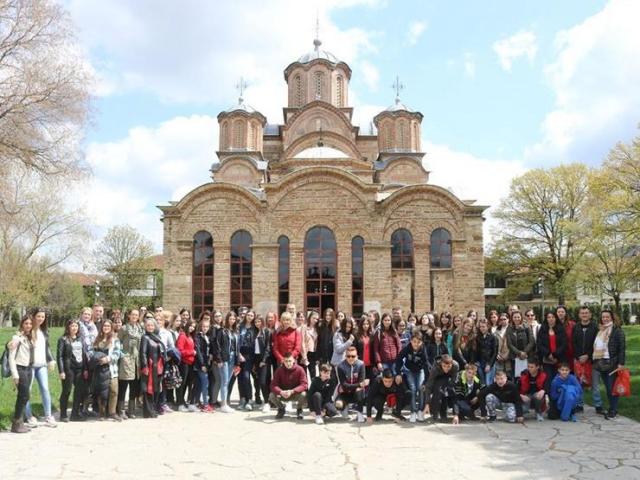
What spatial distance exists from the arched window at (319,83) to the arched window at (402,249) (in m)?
14.1

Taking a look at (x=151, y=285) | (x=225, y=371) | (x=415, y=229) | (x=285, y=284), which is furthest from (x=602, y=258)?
(x=151, y=285)

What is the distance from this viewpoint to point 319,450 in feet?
20.8

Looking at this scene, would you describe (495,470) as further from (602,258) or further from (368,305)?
(602,258)

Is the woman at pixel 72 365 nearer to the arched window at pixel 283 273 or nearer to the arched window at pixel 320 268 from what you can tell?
the arched window at pixel 283 273

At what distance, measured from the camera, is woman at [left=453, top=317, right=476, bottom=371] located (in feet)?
28.8

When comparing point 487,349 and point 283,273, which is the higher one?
point 283,273

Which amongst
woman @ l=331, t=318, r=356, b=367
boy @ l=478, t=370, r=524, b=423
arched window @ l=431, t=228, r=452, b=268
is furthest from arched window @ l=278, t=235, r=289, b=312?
boy @ l=478, t=370, r=524, b=423

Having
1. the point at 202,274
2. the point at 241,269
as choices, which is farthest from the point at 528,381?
the point at 202,274

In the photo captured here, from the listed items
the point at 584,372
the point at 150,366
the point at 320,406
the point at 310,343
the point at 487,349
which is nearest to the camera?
the point at 320,406

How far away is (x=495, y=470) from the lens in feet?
18.1

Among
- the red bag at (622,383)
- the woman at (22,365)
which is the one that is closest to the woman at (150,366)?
the woman at (22,365)

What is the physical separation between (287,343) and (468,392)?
9.18ft

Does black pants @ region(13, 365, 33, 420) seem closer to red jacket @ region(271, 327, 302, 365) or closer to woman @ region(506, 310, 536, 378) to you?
red jacket @ region(271, 327, 302, 365)

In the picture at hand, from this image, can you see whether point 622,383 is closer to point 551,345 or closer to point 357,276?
point 551,345
